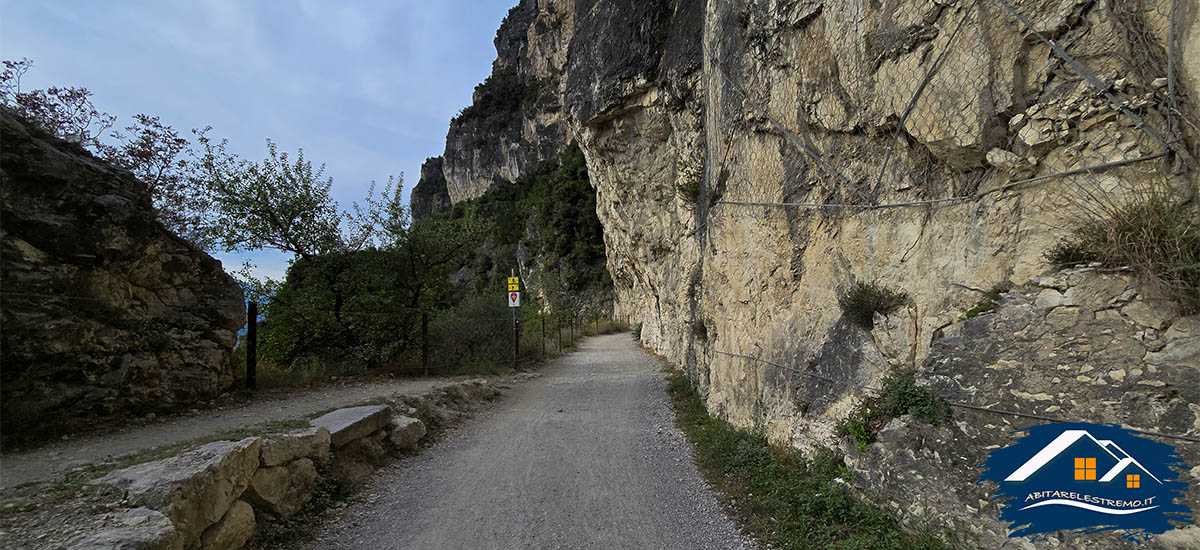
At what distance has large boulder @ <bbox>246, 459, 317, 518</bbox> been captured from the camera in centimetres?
362

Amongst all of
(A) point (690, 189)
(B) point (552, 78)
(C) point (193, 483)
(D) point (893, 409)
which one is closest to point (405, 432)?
(C) point (193, 483)

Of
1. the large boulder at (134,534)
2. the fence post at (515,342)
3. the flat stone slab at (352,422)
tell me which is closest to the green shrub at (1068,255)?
the large boulder at (134,534)

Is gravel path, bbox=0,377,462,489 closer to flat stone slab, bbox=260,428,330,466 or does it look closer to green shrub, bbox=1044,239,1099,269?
flat stone slab, bbox=260,428,330,466

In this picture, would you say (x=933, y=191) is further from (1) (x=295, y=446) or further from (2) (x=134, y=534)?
(1) (x=295, y=446)

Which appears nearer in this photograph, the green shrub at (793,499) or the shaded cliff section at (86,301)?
the green shrub at (793,499)

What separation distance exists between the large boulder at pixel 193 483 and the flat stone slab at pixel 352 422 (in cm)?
110

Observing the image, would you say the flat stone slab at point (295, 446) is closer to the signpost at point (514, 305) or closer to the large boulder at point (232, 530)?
the large boulder at point (232, 530)

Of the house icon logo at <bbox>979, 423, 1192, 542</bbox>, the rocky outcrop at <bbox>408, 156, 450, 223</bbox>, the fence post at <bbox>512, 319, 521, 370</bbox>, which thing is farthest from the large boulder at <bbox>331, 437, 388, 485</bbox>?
the rocky outcrop at <bbox>408, 156, 450, 223</bbox>

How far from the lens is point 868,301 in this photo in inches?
146

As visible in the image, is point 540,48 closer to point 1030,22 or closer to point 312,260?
point 312,260

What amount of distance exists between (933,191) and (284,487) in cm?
540

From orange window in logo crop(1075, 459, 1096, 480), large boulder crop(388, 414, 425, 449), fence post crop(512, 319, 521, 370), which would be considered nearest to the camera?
Result: orange window in logo crop(1075, 459, 1096, 480)

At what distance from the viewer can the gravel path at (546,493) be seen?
352 cm

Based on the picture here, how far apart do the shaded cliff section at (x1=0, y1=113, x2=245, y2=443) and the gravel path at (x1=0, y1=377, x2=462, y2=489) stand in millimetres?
399
